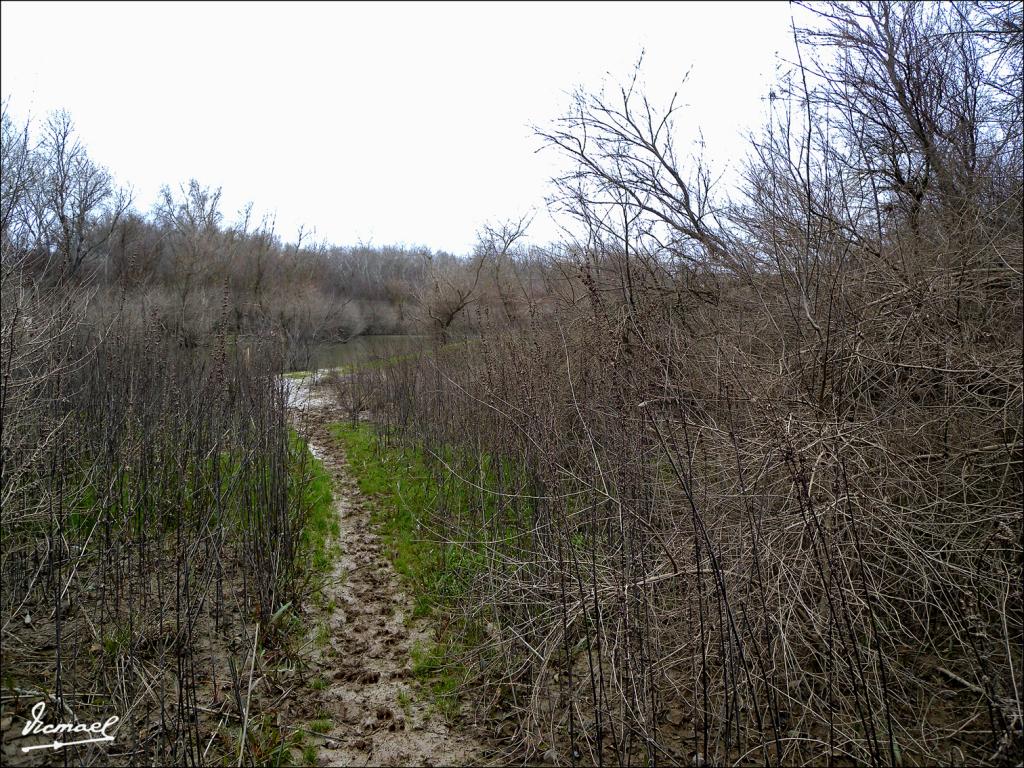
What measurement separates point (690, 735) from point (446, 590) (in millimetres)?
2300

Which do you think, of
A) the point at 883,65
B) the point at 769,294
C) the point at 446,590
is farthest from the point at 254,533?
the point at 883,65

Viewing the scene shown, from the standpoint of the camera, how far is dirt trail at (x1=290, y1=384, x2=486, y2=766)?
3.23 m

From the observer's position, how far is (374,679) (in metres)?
3.85

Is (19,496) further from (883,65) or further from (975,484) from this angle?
(883,65)

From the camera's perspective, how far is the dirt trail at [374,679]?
3.23 meters

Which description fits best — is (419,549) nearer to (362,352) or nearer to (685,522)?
(685,522)

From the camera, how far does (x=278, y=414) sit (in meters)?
5.32

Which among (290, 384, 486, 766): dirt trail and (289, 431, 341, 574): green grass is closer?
(290, 384, 486, 766): dirt trail

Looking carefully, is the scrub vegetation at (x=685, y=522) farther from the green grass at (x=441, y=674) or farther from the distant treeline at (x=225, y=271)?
the distant treeline at (x=225, y=271)

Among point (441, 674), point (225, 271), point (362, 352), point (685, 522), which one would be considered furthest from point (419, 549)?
point (225, 271)

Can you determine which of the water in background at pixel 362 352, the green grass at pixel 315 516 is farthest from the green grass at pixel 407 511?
the water in background at pixel 362 352

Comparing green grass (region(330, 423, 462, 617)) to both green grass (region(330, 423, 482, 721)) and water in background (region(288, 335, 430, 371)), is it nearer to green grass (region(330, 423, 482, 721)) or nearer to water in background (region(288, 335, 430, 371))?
green grass (region(330, 423, 482, 721))

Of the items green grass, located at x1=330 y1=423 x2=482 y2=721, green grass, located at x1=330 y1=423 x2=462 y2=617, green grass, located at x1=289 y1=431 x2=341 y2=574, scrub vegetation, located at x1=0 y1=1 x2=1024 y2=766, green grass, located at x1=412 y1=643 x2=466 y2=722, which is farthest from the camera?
green grass, located at x1=289 y1=431 x2=341 y2=574

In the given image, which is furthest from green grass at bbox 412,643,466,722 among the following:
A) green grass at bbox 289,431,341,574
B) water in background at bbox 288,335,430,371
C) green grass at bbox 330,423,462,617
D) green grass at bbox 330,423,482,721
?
water in background at bbox 288,335,430,371
